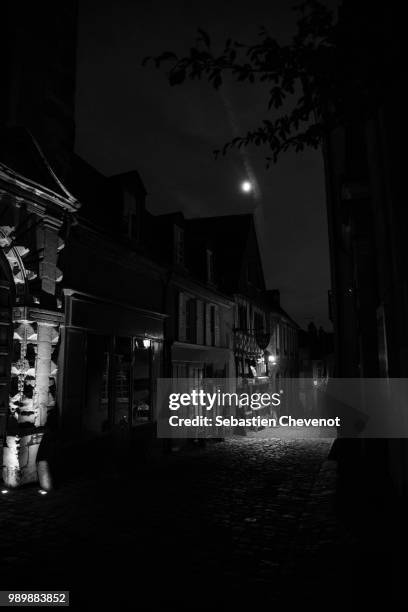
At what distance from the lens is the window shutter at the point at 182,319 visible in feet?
53.5

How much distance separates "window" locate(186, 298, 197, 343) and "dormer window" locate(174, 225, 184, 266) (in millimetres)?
1653

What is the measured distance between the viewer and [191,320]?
1730 centimetres

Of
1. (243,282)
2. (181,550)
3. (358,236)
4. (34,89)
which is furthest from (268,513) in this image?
(243,282)

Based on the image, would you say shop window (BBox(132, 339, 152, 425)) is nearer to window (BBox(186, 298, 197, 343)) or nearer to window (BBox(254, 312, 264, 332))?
window (BBox(186, 298, 197, 343))

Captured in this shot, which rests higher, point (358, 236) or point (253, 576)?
point (358, 236)

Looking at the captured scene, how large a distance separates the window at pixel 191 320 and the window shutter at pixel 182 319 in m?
0.40

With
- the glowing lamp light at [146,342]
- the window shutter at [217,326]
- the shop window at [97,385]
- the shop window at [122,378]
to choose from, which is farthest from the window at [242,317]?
the shop window at [97,385]

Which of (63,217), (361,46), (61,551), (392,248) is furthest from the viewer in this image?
(63,217)

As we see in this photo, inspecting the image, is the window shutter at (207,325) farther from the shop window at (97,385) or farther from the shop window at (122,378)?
the shop window at (97,385)

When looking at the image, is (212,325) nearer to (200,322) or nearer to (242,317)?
(200,322)

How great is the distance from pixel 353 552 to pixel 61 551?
3.44 m

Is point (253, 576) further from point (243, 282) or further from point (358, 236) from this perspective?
point (243, 282)

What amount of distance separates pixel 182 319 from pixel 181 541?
11.2m

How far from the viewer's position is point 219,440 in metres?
15.9
